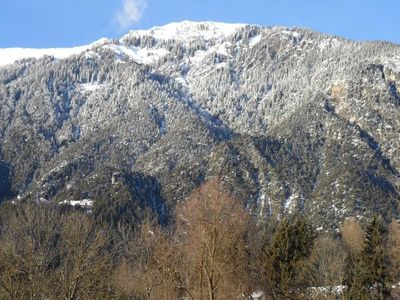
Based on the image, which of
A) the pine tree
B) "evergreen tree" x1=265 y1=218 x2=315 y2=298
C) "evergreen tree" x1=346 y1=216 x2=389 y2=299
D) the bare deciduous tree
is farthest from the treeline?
the pine tree

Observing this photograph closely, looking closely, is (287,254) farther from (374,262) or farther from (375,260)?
(375,260)

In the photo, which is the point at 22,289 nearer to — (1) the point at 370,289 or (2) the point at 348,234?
(1) the point at 370,289

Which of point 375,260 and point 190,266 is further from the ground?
A: point 375,260

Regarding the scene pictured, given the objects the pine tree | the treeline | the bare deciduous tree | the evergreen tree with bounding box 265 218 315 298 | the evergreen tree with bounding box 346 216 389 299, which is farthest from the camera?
the pine tree

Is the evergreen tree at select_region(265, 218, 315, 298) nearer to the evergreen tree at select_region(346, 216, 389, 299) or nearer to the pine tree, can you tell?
the evergreen tree at select_region(346, 216, 389, 299)

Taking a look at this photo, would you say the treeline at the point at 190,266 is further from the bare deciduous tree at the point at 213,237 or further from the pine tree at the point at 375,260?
the pine tree at the point at 375,260

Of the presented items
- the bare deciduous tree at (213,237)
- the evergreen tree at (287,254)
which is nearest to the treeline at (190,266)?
the bare deciduous tree at (213,237)

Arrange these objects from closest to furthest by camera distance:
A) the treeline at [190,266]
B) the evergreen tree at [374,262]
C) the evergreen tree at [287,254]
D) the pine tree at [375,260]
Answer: the treeline at [190,266]
the evergreen tree at [287,254]
the evergreen tree at [374,262]
the pine tree at [375,260]

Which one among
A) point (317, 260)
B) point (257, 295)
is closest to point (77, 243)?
point (317, 260)

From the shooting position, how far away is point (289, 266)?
63.7 m

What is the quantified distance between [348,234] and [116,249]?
201 feet

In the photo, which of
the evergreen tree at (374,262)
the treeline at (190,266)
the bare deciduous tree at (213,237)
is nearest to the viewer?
the treeline at (190,266)

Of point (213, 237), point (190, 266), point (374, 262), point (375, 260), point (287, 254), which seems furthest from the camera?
point (375, 260)

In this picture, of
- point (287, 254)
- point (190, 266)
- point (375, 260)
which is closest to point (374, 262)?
point (375, 260)
